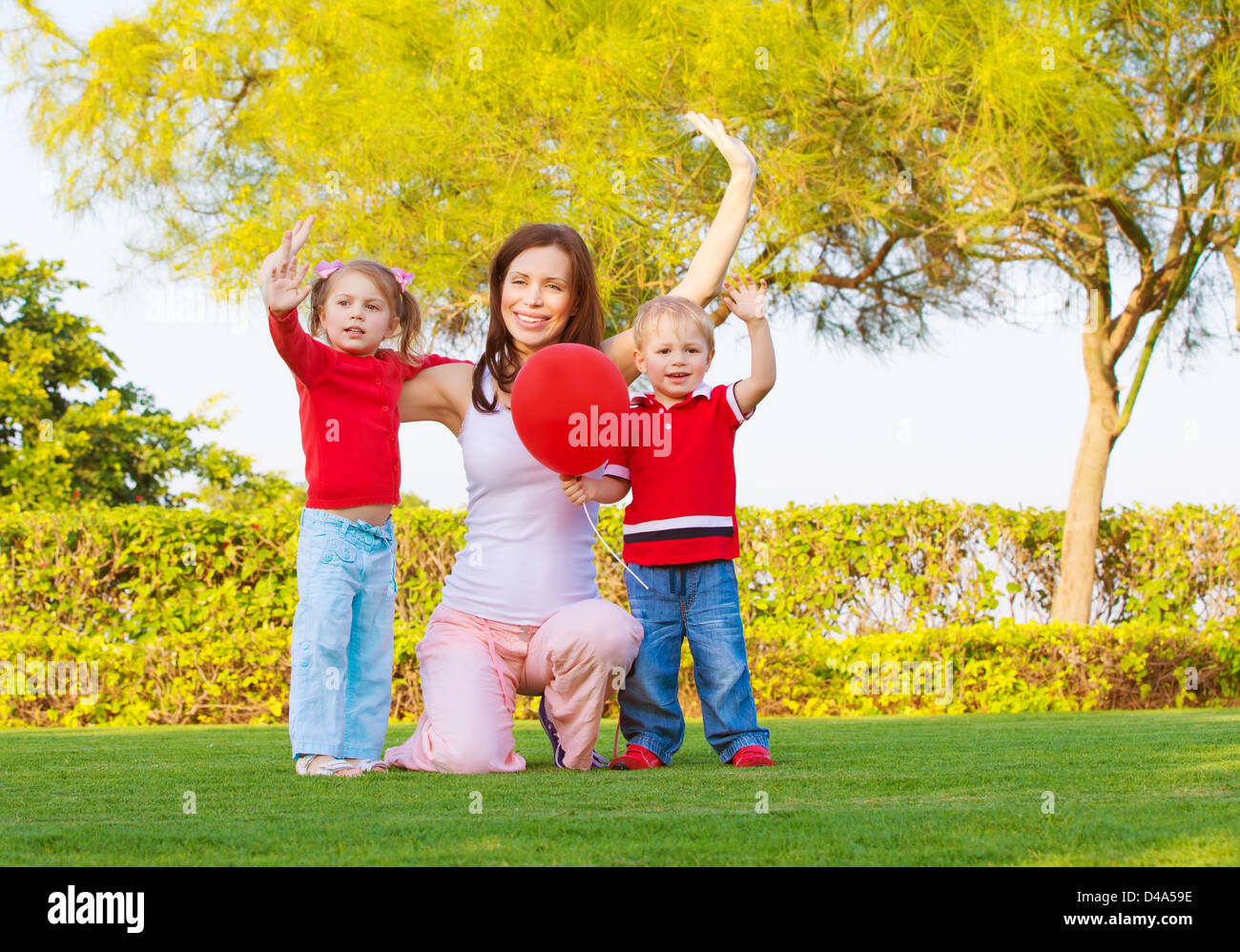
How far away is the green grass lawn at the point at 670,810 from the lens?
2.37 m

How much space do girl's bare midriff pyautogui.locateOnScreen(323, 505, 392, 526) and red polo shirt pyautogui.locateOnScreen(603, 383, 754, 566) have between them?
75 cm

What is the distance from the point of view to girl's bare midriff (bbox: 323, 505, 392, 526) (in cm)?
405

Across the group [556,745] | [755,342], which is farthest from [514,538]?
[755,342]

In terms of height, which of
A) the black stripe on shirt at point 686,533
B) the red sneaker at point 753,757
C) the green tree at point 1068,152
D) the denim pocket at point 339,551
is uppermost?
the green tree at point 1068,152

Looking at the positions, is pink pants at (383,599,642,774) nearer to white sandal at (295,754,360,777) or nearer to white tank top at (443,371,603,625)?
white tank top at (443,371,603,625)

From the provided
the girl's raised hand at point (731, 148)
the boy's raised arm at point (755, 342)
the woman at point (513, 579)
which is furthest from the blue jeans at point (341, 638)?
the girl's raised hand at point (731, 148)

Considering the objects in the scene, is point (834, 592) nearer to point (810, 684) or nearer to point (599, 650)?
point (810, 684)

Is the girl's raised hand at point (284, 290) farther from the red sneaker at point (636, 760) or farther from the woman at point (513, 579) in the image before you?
the red sneaker at point (636, 760)

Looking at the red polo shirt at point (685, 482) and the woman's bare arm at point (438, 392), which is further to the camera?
the woman's bare arm at point (438, 392)

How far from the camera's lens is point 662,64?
936 cm

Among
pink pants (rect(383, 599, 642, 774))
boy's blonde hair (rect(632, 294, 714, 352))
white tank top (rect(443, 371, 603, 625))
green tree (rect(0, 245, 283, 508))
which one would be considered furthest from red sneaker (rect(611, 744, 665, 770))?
green tree (rect(0, 245, 283, 508))
